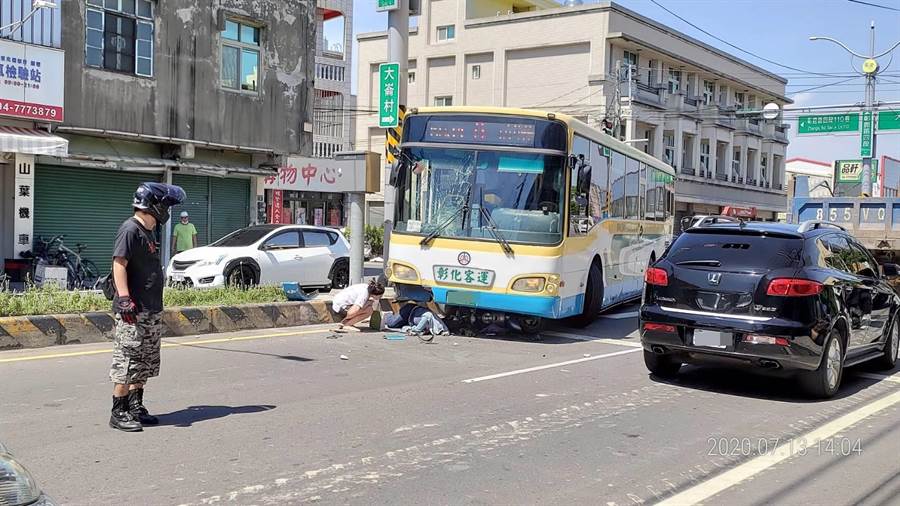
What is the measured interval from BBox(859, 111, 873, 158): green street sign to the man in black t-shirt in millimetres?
33353

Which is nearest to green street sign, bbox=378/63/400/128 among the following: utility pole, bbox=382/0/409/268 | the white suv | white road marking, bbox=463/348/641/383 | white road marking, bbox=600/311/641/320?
utility pole, bbox=382/0/409/268

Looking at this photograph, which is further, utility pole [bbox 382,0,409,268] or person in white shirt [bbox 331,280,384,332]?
utility pole [bbox 382,0,409,268]

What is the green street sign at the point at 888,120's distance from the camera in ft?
112

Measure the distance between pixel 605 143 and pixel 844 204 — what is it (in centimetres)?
1062

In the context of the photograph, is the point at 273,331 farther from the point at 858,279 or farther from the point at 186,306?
the point at 858,279

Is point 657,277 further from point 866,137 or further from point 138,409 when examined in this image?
point 866,137

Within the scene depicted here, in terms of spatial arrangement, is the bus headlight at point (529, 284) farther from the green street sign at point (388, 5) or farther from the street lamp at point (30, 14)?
the street lamp at point (30, 14)

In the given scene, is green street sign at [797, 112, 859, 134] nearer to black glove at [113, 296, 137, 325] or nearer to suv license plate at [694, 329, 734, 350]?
suv license plate at [694, 329, 734, 350]

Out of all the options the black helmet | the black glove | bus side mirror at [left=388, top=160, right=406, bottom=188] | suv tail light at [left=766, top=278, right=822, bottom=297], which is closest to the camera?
the black glove

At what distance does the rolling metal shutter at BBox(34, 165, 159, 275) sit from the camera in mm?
18516

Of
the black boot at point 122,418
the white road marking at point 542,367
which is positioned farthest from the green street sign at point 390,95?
the black boot at point 122,418

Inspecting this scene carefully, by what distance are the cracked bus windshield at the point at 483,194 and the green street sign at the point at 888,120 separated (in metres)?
28.2

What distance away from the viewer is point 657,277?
871 cm

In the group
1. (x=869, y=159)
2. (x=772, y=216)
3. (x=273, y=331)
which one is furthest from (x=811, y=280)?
(x=772, y=216)
